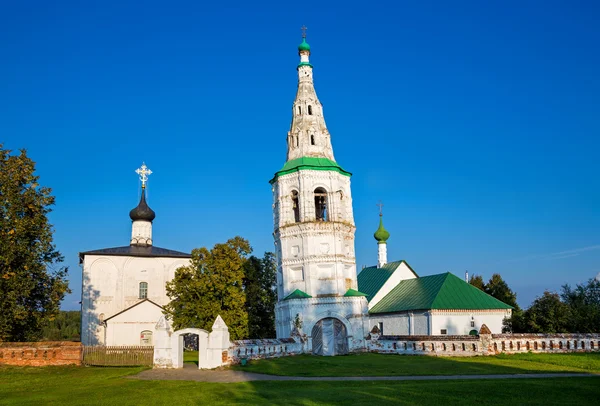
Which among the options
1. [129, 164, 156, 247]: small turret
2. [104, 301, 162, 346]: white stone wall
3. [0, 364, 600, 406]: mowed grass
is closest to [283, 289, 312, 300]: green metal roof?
[104, 301, 162, 346]: white stone wall

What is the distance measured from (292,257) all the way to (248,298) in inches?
288

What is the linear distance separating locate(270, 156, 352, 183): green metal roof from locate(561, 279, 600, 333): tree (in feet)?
51.6

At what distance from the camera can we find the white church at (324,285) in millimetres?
32750

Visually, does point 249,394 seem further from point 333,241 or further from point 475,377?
point 333,241

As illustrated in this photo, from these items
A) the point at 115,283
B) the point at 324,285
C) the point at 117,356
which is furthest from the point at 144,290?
the point at 117,356

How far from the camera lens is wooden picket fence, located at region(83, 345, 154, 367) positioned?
2650cm

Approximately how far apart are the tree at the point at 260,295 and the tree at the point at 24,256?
13.9 metres

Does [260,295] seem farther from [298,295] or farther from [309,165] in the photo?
[309,165]

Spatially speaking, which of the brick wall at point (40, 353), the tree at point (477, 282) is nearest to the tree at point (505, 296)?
the tree at point (477, 282)

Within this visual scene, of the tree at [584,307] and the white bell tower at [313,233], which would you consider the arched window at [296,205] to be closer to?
the white bell tower at [313,233]

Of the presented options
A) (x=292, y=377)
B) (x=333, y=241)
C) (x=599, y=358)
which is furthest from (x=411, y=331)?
(x=292, y=377)

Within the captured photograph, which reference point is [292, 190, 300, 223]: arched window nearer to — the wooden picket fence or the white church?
the white church

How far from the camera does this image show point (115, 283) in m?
44.9

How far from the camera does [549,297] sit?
110ft
